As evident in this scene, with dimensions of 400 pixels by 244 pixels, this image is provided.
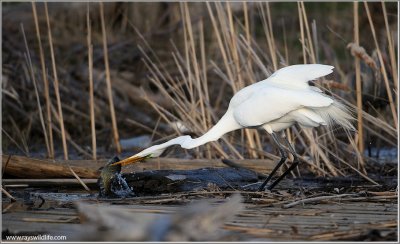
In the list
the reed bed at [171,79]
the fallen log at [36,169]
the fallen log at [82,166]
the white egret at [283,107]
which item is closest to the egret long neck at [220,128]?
the white egret at [283,107]

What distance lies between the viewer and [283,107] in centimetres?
537

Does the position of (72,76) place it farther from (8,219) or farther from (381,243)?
(381,243)

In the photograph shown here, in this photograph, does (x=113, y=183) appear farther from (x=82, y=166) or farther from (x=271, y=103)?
(x=271, y=103)

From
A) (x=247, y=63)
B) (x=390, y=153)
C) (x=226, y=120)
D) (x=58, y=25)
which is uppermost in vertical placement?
(x=58, y=25)

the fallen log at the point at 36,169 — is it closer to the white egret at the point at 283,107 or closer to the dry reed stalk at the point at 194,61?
the white egret at the point at 283,107

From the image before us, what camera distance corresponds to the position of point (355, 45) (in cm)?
566

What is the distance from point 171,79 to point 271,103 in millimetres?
1666

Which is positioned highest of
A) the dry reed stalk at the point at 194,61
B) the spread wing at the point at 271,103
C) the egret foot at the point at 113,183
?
the dry reed stalk at the point at 194,61

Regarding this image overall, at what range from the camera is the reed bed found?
634 cm

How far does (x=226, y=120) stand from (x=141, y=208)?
176 centimetres

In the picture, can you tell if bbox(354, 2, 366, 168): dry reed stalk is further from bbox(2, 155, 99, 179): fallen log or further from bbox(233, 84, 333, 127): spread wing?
bbox(2, 155, 99, 179): fallen log

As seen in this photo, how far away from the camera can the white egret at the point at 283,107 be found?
17.2 feet

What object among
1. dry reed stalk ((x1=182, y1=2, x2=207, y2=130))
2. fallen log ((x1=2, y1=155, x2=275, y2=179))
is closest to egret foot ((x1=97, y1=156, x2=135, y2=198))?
fallen log ((x1=2, y1=155, x2=275, y2=179))

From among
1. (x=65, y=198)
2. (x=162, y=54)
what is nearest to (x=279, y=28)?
(x=162, y=54)
